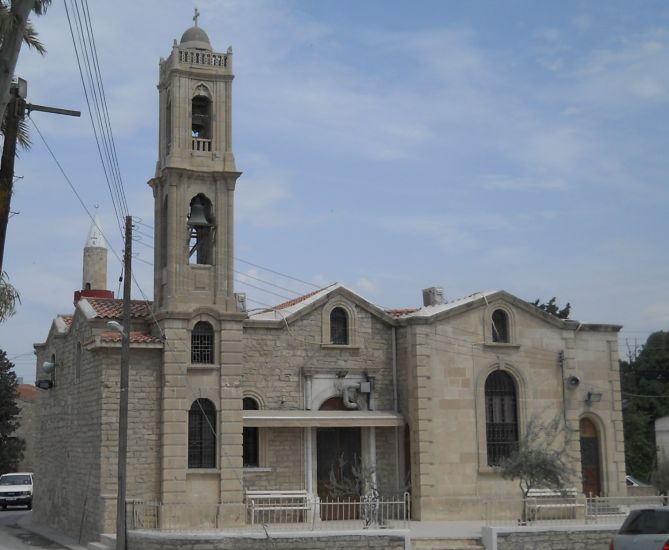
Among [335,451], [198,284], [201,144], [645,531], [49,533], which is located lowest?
[49,533]

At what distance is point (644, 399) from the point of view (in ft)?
198

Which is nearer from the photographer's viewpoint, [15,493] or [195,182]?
[195,182]

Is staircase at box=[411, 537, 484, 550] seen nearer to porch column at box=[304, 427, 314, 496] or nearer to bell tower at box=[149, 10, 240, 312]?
porch column at box=[304, 427, 314, 496]

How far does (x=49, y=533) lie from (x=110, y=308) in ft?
22.8

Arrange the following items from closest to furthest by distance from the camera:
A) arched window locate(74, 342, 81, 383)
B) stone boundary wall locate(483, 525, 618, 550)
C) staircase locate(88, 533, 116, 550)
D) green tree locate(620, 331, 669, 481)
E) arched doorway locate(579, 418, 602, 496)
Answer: stone boundary wall locate(483, 525, 618, 550) → staircase locate(88, 533, 116, 550) → arched window locate(74, 342, 81, 383) → arched doorway locate(579, 418, 602, 496) → green tree locate(620, 331, 669, 481)

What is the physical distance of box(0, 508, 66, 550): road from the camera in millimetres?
24375

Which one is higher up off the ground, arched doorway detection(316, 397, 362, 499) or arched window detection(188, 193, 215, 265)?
arched window detection(188, 193, 215, 265)

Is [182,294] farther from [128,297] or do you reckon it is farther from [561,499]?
[561,499]

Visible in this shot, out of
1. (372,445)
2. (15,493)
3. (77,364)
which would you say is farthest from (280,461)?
(15,493)

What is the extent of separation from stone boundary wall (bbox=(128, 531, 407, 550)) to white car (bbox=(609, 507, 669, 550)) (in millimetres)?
6058

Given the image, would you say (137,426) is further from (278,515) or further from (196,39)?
(196,39)

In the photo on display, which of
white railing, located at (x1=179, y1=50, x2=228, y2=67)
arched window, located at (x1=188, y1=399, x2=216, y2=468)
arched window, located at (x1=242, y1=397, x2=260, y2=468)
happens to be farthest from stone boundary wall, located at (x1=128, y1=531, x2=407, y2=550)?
white railing, located at (x1=179, y1=50, x2=228, y2=67)

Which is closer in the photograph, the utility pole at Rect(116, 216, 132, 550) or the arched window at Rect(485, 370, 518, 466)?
the utility pole at Rect(116, 216, 132, 550)

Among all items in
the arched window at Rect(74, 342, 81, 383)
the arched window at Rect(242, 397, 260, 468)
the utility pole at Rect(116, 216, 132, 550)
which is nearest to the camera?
the utility pole at Rect(116, 216, 132, 550)
